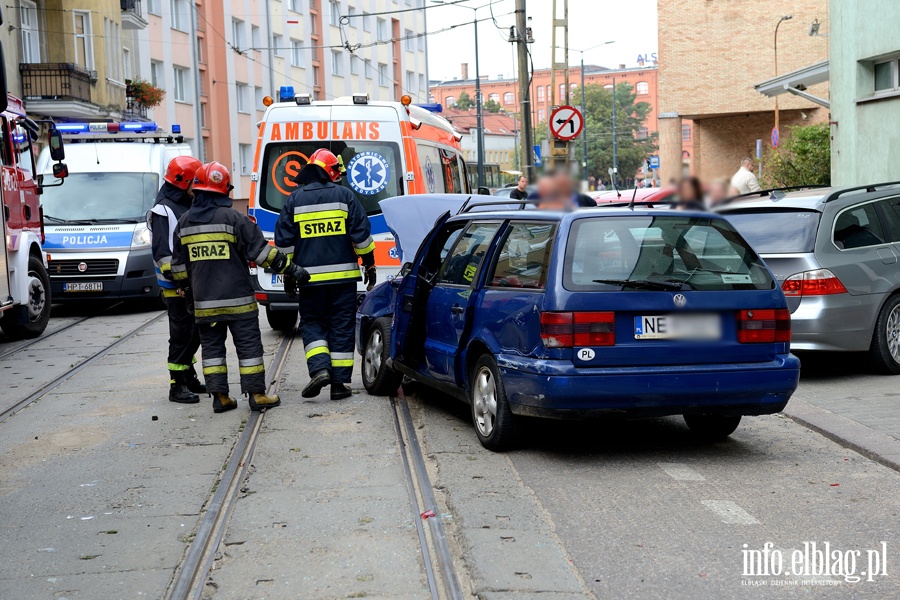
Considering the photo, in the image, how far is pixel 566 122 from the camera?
2104 mm

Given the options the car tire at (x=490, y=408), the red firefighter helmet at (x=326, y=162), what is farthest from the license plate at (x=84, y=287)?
the car tire at (x=490, y=408)

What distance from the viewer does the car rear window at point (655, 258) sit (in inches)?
191

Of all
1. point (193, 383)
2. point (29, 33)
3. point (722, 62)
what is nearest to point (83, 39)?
point (29, 33)

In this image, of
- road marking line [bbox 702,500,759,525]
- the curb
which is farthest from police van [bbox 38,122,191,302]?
road marking line [bbox 702,500,759,525]

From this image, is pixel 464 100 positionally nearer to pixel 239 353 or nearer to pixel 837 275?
pixel 239 353

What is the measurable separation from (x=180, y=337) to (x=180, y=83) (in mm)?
38650

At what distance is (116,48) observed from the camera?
35.2 metres

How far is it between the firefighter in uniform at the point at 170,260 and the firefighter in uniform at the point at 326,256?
0.79 m

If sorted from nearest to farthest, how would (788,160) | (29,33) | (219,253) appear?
1. (788,160)
2. (219,253)
3. (29,33)

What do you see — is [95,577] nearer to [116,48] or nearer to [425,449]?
[425,449]

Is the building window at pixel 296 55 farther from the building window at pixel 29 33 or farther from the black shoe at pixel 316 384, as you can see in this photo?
the black shoe at pixel 316 384

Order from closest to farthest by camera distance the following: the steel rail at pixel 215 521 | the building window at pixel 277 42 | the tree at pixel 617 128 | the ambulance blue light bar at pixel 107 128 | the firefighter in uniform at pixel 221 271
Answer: the tree at pixel 617 128 → the steel rail at pixel 215 521 → the firefighter in uniform at pixel 221 271 → the ambulance blue light bar at pixel 107 128 → the building window at pixel 277 42

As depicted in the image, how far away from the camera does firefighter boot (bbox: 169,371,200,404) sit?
8898 millimetres

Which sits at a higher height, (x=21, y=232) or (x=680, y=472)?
(x=21, y=232)
